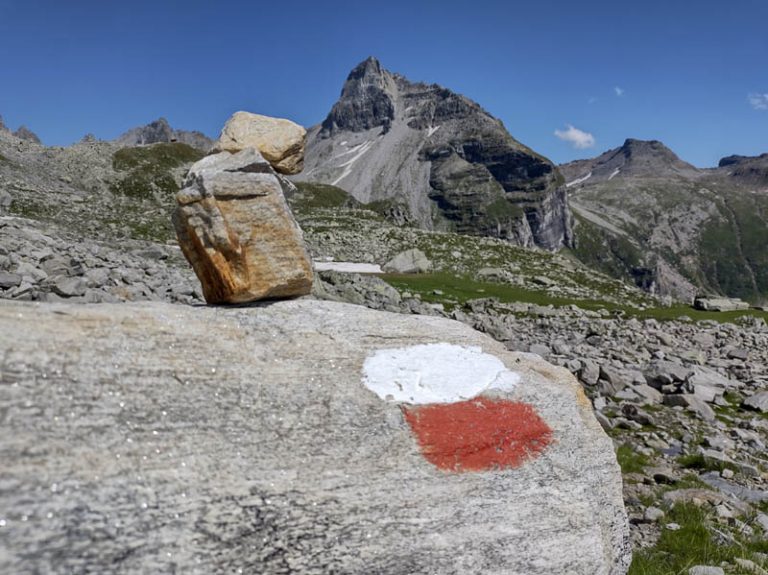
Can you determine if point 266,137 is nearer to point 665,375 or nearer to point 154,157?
point 665,375

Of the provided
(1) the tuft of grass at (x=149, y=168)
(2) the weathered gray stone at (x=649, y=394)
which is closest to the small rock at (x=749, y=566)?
(2) the weathered gray stone at (x=649, y=394)

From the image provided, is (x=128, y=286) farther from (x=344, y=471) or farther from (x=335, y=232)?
(x=335, y=232)

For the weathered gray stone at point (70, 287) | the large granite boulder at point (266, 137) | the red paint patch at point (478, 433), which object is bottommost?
the red paint patch at point (478, 433)

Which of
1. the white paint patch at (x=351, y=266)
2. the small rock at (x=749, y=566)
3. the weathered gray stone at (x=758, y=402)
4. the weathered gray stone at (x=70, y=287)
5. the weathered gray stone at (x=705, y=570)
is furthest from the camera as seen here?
the white paint patch at (x=351, y=266)

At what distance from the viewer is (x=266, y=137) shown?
1156 centimetres

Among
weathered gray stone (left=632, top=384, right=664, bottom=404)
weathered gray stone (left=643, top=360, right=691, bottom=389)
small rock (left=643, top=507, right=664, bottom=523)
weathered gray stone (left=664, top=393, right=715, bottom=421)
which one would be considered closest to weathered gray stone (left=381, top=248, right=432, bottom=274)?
weathered gray stone (left=643, top=360, right=691, bottom=389)

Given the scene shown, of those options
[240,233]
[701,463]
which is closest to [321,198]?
[701,463]

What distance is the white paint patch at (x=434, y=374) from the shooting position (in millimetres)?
8492

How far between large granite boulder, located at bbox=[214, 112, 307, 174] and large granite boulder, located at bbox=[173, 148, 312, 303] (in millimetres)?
1522

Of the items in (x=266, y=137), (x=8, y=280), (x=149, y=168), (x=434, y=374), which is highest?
(x=149, y=168)

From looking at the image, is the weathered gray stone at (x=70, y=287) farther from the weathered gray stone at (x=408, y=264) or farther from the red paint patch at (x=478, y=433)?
the weathered gray stone at (x=408, y=264)

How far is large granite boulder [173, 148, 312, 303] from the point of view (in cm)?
911

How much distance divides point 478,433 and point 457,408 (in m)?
0.52

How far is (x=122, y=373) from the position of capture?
661 cm
